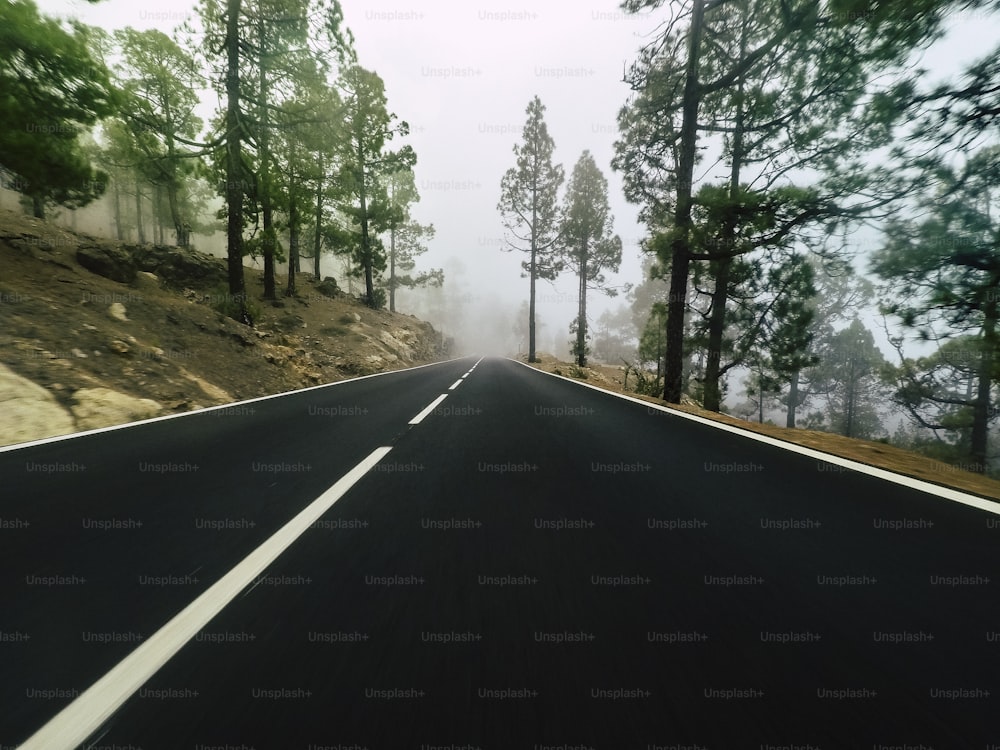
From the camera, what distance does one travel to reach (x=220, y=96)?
13266 millimetres

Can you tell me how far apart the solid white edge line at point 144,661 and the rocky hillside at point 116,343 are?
5554 mm

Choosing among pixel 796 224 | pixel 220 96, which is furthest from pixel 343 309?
pixel 796 224

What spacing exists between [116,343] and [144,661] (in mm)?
9629

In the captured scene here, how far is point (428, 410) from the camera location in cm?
784

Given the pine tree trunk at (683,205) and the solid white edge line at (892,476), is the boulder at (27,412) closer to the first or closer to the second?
the solid white edge line at (892,476)

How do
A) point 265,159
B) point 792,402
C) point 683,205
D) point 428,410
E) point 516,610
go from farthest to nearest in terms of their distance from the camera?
point 792,402 < point 265,159 < point 683,205 < point 428,410 < point 516,610

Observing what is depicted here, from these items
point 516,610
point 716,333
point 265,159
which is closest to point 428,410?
point 516,610

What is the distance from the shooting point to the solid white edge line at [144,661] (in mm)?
1238

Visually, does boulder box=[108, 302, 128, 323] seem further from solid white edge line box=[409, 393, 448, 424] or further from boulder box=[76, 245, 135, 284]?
solid white edge line box=[409, 393, 448, 424]

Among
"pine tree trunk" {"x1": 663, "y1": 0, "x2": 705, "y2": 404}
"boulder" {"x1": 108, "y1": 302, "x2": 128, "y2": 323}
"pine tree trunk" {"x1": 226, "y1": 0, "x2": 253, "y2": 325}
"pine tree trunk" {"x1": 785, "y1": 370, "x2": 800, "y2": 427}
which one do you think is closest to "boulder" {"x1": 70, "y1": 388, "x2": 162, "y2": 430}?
"boulder" {"x1": 108, "y1": 302, "x2": 128, "y2": 323}

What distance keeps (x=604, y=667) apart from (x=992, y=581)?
2.04 meters

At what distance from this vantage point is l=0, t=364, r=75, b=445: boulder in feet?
17.7

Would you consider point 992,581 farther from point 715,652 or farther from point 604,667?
point 604,667

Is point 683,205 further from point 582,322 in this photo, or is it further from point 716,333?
point 582,322
